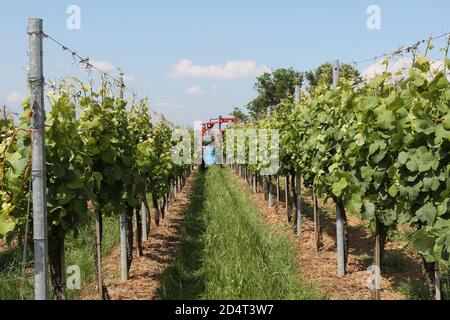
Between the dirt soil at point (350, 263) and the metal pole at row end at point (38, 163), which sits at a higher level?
the metal pole at row end at point (38, 163)

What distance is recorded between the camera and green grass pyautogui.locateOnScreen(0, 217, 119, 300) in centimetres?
508

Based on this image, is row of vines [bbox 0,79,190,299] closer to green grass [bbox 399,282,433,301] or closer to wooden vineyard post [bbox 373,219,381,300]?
wooden vineyard post [bbox 373,219,381,300]

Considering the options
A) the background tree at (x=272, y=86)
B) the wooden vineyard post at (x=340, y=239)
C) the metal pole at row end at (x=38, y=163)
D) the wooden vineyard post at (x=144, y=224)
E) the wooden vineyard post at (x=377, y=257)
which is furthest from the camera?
the background tree at (x=272, y=86)

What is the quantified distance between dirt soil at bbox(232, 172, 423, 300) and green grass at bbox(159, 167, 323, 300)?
29cm

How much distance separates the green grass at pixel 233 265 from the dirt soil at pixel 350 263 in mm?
294

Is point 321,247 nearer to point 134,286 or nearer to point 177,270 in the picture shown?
point 177,270

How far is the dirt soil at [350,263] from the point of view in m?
5.47

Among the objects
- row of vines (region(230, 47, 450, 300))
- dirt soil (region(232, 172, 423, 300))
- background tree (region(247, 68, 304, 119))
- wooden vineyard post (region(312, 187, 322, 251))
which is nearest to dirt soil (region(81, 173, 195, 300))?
dirt soil (region(232, 172, 423, 300))

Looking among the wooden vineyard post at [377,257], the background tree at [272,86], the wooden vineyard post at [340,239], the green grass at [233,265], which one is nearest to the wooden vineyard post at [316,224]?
the green grass at [233,265]

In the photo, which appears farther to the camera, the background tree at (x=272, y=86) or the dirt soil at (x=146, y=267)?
the background tree at (x=272, y=86)

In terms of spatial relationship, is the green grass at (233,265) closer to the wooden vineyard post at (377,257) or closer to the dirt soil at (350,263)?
→ the dirt soil at (350,263)

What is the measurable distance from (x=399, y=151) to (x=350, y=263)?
3.12m

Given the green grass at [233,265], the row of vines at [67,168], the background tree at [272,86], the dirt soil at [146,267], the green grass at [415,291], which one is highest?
the background tree at [272,86]

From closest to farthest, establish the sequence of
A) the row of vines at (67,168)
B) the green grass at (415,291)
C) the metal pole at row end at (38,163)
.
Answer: the metal pole at row end at (38,163), the row of vines at (67,168), the green grass at (415,291)
